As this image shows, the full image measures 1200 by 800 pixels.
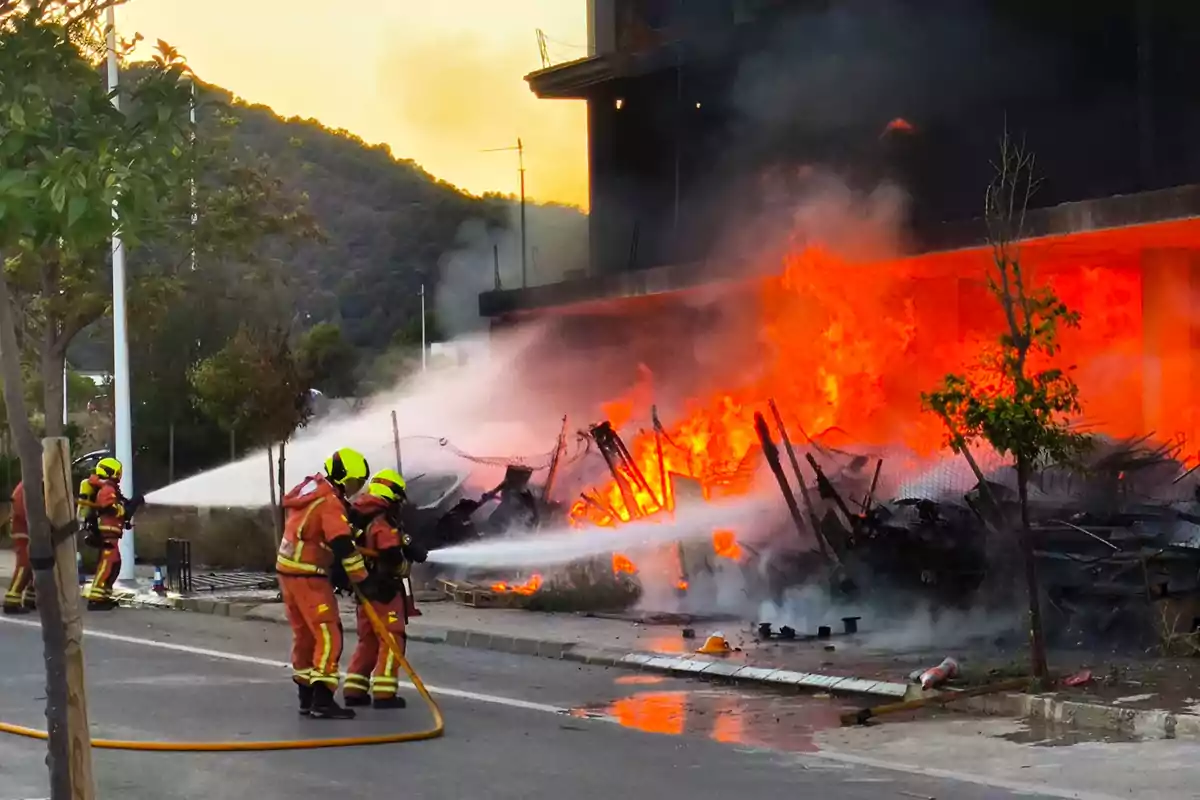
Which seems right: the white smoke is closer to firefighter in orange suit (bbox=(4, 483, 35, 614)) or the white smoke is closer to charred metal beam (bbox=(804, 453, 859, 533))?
firefighter in orange suit (bbox=(4, 483, 35, 614))

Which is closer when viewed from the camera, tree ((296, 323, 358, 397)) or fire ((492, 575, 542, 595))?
fire ((492, 575, 542, 595))

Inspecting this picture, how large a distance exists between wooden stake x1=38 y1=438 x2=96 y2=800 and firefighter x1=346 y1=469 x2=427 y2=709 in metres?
5.10

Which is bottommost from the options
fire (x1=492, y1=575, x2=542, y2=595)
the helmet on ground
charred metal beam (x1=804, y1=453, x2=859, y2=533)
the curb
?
the curb

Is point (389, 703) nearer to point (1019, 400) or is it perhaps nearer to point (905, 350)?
point (1019, 400)

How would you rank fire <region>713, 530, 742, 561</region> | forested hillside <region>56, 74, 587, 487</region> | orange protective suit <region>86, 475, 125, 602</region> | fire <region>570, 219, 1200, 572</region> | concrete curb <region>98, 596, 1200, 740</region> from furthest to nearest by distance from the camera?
1. forested hillside <region>56, 74, 587, 487</region>
2. fire <region>570, 219, 1200, 572</region>
3. orange protective suit <region>86, 475, 125, 602</region>
4. fire <region>713, 530, 742, 561</region>
5. concrete curb <region>98, 596, 1200, 740</region>

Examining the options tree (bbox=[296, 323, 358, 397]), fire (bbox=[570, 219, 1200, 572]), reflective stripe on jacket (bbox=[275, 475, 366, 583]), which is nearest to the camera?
reflective stripe on jacket (bbox=[275, 475, 366, 583])

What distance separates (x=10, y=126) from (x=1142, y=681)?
7.99 meters

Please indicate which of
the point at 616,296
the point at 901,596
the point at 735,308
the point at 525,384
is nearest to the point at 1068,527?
the point at 901,596

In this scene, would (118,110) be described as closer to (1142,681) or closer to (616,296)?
(1142,681)

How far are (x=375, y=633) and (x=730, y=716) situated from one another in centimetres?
234

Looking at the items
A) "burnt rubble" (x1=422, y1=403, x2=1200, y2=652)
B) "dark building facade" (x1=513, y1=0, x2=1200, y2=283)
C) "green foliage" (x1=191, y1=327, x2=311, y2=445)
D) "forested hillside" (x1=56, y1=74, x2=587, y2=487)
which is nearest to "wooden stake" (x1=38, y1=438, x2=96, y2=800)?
"forested hillside" (x1=56, y1=74, x2=587, y2=487)

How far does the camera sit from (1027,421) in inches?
395

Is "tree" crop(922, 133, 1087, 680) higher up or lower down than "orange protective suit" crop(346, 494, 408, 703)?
higher up

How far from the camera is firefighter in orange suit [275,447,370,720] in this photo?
30.3ft
